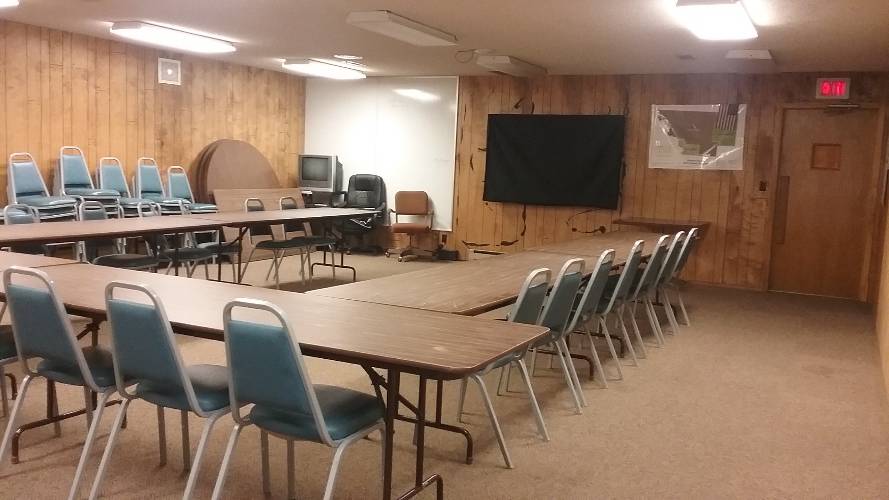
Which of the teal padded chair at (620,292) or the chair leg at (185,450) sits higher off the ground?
the teal padded chair at (620,292)

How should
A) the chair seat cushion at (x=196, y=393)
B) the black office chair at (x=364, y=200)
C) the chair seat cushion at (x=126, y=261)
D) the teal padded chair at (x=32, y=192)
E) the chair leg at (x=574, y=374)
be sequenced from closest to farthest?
the chair seat cushion at (x=196, y=393), the chair leg at (x=574, y=374), the chair seat cushion at (x=126, y=261), the teal padded chair at (x=32, y=192), the black office chair at (x=364, y=200)

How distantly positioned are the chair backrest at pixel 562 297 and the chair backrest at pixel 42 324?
77.2 inches

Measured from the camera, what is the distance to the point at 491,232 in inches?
388

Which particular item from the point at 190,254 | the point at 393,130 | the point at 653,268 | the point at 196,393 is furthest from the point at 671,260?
the point at 393,130

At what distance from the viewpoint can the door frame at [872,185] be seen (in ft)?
25.6

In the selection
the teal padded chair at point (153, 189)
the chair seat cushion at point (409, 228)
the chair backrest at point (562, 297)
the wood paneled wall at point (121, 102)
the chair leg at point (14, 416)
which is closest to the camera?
the chair leg at point (14, 416)

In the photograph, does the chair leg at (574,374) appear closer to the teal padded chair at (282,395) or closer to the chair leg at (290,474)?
the chair leg at (290,474)

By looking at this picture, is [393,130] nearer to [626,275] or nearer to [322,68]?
[322,68]

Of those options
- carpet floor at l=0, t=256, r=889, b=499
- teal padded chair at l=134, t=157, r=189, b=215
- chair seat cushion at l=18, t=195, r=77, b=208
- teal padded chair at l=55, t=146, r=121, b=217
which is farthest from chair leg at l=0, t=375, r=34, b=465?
teal padded chair at l=134, t=157, r=189, b=215

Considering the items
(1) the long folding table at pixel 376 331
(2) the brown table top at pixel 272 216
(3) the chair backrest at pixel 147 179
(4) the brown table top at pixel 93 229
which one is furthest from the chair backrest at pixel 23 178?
(1) the long folding table at pixel 376 331

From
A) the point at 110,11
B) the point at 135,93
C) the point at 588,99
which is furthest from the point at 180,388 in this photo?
the point at 588,99

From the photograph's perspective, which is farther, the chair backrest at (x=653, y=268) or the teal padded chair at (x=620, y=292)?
the chair backrest at (x=653, y=268)

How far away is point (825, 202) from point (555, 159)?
296 cm

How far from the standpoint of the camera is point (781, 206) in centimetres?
839
